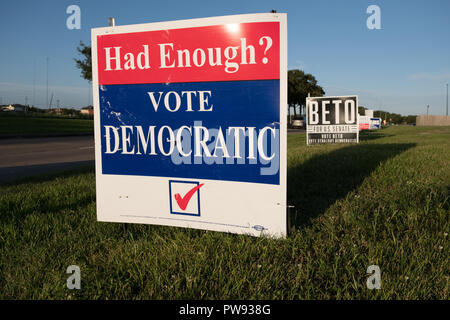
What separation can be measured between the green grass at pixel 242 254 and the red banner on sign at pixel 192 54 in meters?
1.24

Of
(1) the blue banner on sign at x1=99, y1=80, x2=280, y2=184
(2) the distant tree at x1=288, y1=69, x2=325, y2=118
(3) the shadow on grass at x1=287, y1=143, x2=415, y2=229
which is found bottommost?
(3) the shadow on grass at x1=287, y1=143, x2=415, y2=229

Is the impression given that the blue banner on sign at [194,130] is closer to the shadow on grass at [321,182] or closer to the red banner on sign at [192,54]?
the red banner on sign at [192,54]

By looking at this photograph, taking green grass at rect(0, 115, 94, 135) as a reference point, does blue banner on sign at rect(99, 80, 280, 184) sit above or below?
below

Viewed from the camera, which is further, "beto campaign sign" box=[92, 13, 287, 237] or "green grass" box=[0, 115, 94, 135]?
"green grass" box=[0, 115, 94, 135]

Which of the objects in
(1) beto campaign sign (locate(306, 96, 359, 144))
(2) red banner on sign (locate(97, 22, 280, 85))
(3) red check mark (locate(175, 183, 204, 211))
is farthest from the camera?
(1) beto campaign sign (locate(306, 96, 359, 144))

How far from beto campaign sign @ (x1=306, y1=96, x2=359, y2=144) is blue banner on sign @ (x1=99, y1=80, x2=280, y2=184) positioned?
26.5 ft

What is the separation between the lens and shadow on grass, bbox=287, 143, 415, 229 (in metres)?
3.18

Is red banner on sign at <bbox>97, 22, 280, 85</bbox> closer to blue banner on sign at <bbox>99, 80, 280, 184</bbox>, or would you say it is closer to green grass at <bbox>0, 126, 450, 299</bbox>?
blue banner on sign at <bbox>99, 80, 280, 184</bbox>

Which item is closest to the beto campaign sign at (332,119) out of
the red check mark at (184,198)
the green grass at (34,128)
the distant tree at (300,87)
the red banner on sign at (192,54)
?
the red banner on sign at (192,54)

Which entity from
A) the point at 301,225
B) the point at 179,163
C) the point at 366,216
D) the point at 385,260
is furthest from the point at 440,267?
the point at 179,163

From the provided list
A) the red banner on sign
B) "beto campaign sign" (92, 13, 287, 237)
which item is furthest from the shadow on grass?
the red banner on sign

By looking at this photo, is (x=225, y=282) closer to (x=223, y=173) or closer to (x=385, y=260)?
(x=223, y=173)

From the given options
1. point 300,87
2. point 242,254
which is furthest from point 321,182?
point 300,87

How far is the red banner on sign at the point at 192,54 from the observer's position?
229cm
